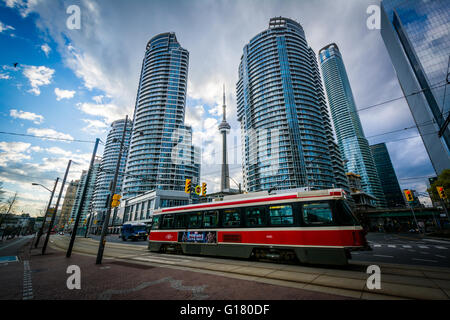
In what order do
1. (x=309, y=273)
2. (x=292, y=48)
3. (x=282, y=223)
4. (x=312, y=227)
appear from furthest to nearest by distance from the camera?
(x=292, y=48) < (x=282, y=223) < (x=312, y=227) < (x=309, y=273)

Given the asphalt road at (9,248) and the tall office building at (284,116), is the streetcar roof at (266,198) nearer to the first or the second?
the asphalt road at (9,248)

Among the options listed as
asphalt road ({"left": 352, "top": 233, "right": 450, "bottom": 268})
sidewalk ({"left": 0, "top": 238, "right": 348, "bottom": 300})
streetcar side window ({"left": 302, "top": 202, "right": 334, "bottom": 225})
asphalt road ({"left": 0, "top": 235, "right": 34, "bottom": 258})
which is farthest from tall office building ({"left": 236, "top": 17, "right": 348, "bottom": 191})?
sidewalk ({"left": 0, "top": 238, "right": 348, "bottom": 300})

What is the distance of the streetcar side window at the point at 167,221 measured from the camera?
43.6ft

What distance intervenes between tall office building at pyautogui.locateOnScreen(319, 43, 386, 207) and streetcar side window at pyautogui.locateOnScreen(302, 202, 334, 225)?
176247mm

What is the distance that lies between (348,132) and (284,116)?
106929mm

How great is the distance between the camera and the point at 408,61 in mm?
70250

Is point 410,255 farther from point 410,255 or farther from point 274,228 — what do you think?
point 274,228

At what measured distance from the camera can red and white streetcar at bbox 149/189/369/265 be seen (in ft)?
24.2

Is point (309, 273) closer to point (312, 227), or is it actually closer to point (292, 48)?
point (312, 227)

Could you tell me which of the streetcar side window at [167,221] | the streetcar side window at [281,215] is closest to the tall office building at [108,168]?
the streetcar side window at [167,221]

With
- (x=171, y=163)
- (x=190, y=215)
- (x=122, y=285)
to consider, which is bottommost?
(x=122, y=285)
